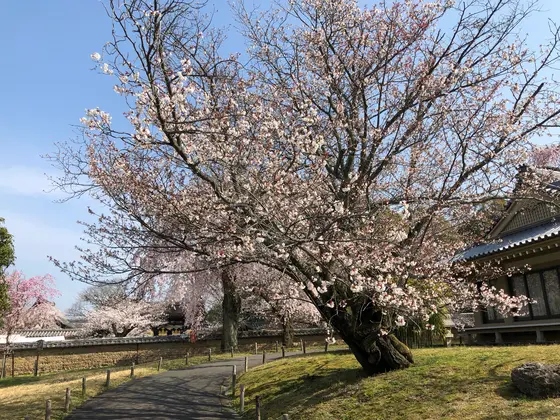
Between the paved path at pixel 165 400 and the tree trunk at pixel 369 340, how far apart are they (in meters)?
4.11

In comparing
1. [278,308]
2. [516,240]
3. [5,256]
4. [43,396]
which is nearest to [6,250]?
[5,256]

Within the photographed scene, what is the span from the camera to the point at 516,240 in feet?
53.9

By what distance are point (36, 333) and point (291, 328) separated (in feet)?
72.9

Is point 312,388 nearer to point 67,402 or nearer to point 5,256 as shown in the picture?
point 67,402

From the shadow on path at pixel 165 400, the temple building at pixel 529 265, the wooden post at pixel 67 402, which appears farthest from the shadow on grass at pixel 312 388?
the temple building at pixel 529 265

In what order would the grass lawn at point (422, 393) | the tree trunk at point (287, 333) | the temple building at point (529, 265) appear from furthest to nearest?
the tree trunk at point (287, 333) < the temple building at point (529, 265) < the grass lawn at point (422, 393)

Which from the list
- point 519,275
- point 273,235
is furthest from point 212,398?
point 519,275

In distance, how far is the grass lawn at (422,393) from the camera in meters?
7.93

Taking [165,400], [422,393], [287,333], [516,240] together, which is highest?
[516,240]

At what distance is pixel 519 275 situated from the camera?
54.5 ft

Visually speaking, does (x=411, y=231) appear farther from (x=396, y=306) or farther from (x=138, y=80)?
(x=138, y=80)

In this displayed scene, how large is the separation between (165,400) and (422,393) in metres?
8.78

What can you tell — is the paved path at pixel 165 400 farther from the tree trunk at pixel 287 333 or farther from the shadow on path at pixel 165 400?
the tree trunk at pixel 287 333

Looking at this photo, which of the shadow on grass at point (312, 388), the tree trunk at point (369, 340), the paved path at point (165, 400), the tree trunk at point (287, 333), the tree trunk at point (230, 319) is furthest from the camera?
the tree trunk at point (287, 333)
